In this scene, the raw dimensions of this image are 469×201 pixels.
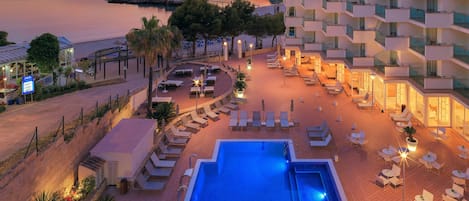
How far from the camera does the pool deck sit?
17.6 m

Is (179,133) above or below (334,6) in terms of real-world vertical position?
below

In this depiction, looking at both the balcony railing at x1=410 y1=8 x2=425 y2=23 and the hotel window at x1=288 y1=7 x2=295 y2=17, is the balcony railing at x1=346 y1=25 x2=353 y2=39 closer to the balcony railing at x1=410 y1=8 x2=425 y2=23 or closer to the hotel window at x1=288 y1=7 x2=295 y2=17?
the balcony railing at x1=410 y1=8 x2=425 y2=23

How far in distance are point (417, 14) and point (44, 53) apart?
88.7 feet

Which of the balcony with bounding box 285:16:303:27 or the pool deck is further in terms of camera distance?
the balcony with bounding box 285:16:303:27

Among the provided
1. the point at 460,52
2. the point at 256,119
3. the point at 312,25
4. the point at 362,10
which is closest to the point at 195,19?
the point at 312,25

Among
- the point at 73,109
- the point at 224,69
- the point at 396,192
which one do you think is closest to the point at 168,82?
the point at 224,69

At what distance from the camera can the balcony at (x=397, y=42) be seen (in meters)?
28.4

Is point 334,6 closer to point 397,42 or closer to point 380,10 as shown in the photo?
point 380,10

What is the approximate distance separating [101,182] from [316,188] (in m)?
9.38

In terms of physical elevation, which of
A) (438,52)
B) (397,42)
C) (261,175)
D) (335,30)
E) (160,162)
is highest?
(335,30)

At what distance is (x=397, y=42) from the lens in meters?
28.6

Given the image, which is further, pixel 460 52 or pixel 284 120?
pixel 284 120

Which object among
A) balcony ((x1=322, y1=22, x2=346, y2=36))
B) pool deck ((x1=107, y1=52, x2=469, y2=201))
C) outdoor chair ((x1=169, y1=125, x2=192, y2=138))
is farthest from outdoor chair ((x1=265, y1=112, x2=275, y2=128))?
balcony ((x1=322, y1=22, x2=346, y2=36))

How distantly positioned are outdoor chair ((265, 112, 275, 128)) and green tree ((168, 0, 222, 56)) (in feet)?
83.6
